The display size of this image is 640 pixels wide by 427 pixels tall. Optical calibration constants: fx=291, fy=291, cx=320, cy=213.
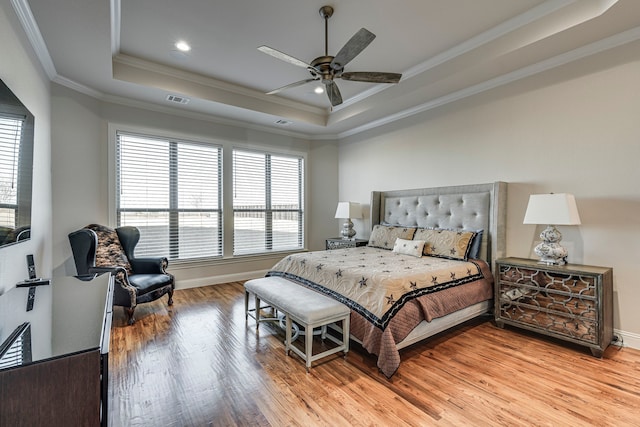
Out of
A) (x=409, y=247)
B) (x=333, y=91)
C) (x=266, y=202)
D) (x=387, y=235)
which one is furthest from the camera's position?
(x=266, y=202)

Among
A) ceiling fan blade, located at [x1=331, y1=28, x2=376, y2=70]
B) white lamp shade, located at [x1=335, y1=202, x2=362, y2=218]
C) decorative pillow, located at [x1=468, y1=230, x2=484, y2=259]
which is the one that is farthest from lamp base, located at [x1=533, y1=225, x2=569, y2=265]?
white lamp shade, located at [x1=335, y1=202, x2=362, y2=218]

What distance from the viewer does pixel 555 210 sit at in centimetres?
273

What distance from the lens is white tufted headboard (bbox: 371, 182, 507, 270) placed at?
11.3 ft

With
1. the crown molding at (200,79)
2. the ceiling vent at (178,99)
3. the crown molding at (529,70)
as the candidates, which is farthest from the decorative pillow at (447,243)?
the ceiling vent at (178,99)

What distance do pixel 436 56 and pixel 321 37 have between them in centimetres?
144

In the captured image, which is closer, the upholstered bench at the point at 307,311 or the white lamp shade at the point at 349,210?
the upholstered bench at the point at 307,311

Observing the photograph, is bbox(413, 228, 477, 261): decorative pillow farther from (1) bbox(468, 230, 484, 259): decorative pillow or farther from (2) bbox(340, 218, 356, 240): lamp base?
(2) bbox(340, 218, 356, 240): lamp base

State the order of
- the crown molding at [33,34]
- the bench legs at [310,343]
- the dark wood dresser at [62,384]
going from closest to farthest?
1. the dark wood dresser at [62,384]
2. the crown molding at [33,34]
3. the bench legs at [310,343]

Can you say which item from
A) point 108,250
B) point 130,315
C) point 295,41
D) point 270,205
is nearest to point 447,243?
point 295,41

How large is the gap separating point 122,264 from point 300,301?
258 cm

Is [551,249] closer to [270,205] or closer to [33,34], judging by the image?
[270,205]

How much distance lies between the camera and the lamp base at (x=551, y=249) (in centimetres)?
284

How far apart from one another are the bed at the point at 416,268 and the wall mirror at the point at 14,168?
7.61ft

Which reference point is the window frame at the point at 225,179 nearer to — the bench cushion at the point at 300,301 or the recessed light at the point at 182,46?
the recessed light at the point at 182,46
